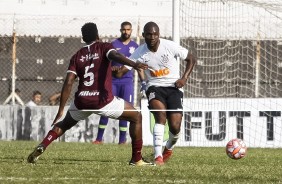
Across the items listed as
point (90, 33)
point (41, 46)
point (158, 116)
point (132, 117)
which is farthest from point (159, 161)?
point (41, 46)

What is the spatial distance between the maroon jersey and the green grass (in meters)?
0.91

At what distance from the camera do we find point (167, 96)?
47.3 feet

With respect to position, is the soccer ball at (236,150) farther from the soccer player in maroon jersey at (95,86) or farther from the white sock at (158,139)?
the soccer player in maroon jersey at (95,86)

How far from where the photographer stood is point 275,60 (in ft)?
75.6

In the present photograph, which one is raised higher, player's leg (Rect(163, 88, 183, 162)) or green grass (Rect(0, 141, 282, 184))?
player's leg (Rect(163, 88, 183, 162))

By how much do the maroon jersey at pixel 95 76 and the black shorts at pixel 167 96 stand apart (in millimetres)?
1309

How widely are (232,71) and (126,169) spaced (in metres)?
10.8

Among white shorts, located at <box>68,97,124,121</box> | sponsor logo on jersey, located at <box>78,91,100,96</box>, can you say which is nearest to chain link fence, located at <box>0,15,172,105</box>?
white shorts, located at <box>68,97,124,121</box>

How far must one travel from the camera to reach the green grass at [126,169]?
10.9 metres

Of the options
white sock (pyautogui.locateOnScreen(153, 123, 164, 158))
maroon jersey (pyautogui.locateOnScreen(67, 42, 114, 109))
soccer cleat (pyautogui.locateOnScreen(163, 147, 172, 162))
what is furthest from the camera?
soccer cleat (pyautogui.locateOnScreen(163, 147, 172, 162))

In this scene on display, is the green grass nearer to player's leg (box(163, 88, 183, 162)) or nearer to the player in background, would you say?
player's leg (box(163, 88, 183, 162))

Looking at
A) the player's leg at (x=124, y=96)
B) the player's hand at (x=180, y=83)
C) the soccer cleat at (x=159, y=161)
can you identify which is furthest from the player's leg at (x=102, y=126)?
the soccer cleat at (x=159, y=161)

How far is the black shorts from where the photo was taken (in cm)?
1434

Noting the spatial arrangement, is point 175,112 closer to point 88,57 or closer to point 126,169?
point 88,57
